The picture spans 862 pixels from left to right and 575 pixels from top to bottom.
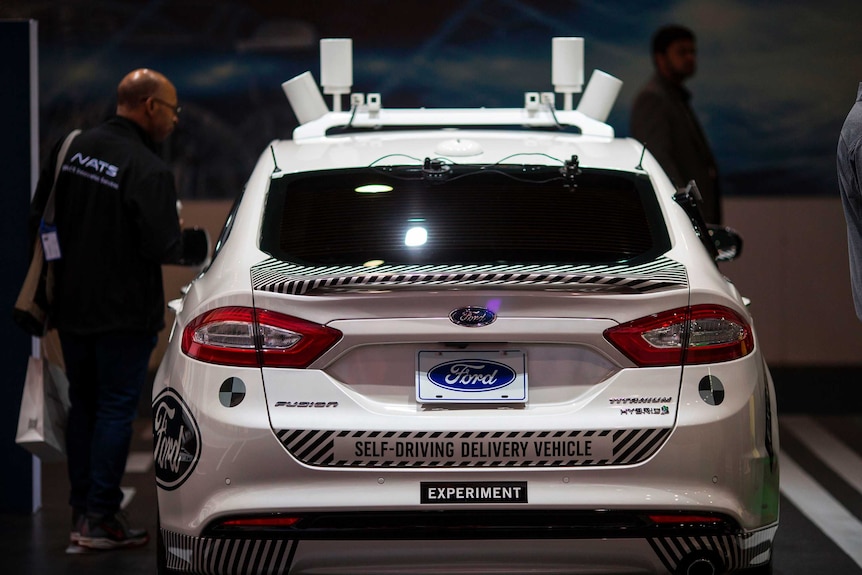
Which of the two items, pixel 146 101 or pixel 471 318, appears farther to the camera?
pixel 146 101

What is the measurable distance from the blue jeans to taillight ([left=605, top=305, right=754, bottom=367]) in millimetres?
2343

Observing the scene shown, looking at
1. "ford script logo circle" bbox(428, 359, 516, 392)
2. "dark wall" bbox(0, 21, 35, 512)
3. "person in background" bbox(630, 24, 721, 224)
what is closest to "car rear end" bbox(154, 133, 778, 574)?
"ford script logo circle" bbox(428, 359, 516, 392)

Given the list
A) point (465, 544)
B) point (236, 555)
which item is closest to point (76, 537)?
point (236, 555)

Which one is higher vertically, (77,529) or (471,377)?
(471,377)

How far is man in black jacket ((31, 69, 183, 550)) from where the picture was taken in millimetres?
5156

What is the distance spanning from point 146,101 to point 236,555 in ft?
8.12

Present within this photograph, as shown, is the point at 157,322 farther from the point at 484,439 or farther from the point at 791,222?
the point at 791,222

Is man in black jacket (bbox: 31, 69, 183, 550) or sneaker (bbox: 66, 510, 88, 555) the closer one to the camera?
man in black jacket (bbox: 31, 69, 183, 550)

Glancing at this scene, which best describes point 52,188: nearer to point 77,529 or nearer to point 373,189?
point 77,529

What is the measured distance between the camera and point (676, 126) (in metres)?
8.06

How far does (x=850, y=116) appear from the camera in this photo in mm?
4086

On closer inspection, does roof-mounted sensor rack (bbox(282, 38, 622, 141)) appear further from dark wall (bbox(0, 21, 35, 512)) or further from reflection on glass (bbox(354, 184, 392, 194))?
dark wall (bbox(0, 21, 35, 512))

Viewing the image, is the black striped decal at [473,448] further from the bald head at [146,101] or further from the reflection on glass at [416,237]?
the bald head at [146,101]

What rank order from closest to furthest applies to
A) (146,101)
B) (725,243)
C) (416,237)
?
(416,237) → (725,243) → (146,101)
